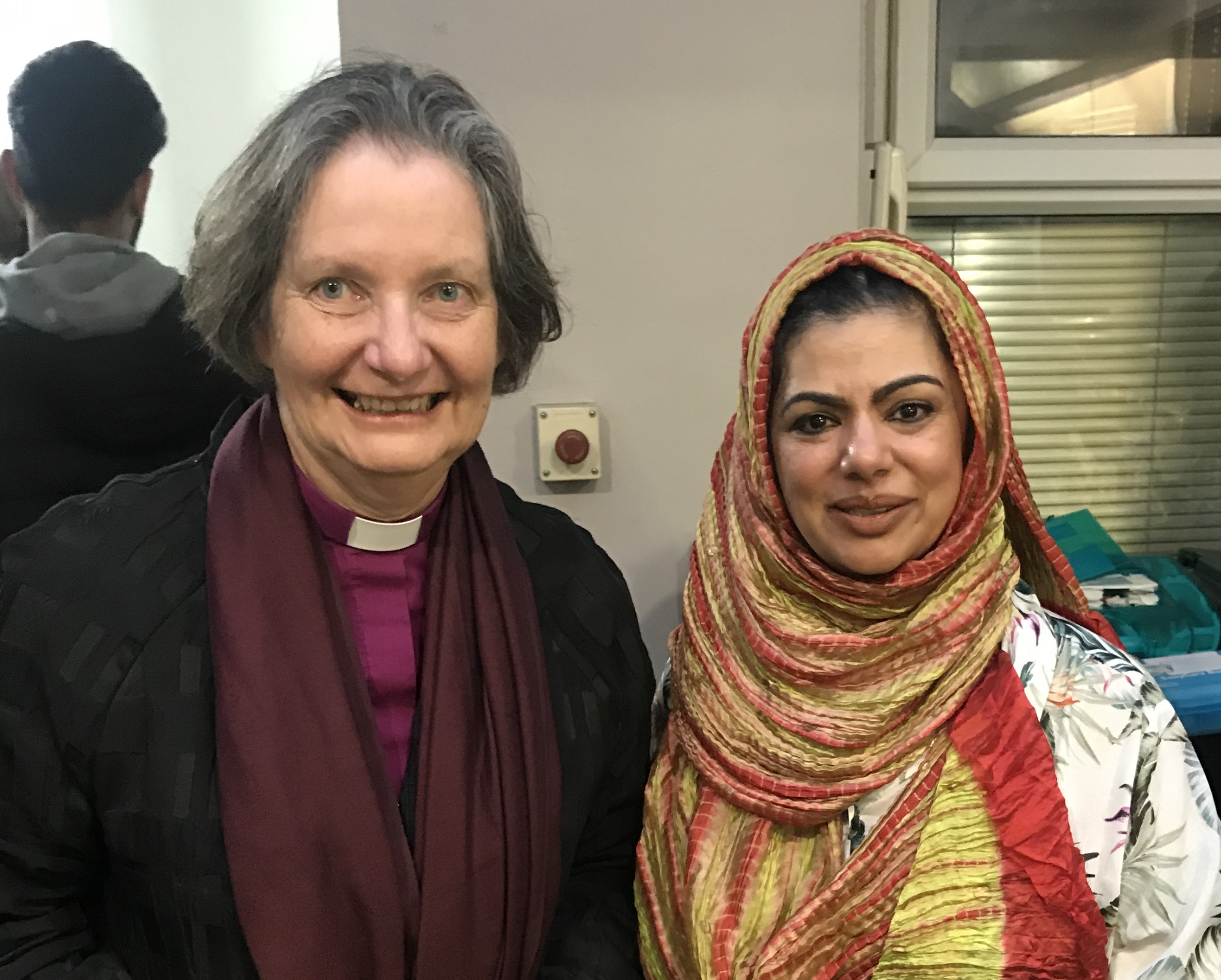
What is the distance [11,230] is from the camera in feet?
4.15

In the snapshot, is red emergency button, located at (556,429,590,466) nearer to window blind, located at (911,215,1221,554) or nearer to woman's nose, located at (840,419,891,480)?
woman's nose, located at (840,419,891,480)

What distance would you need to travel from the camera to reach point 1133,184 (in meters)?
1.80

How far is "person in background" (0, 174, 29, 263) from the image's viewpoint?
1.26m

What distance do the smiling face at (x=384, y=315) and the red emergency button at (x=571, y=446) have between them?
0.56 m

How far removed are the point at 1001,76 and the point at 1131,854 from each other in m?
1.47

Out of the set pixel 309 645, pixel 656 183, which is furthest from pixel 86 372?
pixel 656 183

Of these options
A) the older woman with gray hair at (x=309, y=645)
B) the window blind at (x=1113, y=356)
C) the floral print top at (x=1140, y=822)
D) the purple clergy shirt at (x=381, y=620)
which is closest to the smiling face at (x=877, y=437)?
the floral print top at (x=1140, y=822)

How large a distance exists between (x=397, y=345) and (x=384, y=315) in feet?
0.12

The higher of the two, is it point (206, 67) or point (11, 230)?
point (206, 67)

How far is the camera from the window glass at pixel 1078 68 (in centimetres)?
177

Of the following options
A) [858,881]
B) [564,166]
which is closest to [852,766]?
[858,881]

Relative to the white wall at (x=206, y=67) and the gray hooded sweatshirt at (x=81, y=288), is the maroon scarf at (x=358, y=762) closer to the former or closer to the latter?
the gray hooded sweatshirt at (x=81, y=288)

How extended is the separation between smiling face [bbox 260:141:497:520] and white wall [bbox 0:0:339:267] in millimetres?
579

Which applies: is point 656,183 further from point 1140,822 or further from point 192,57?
point 1140,822
